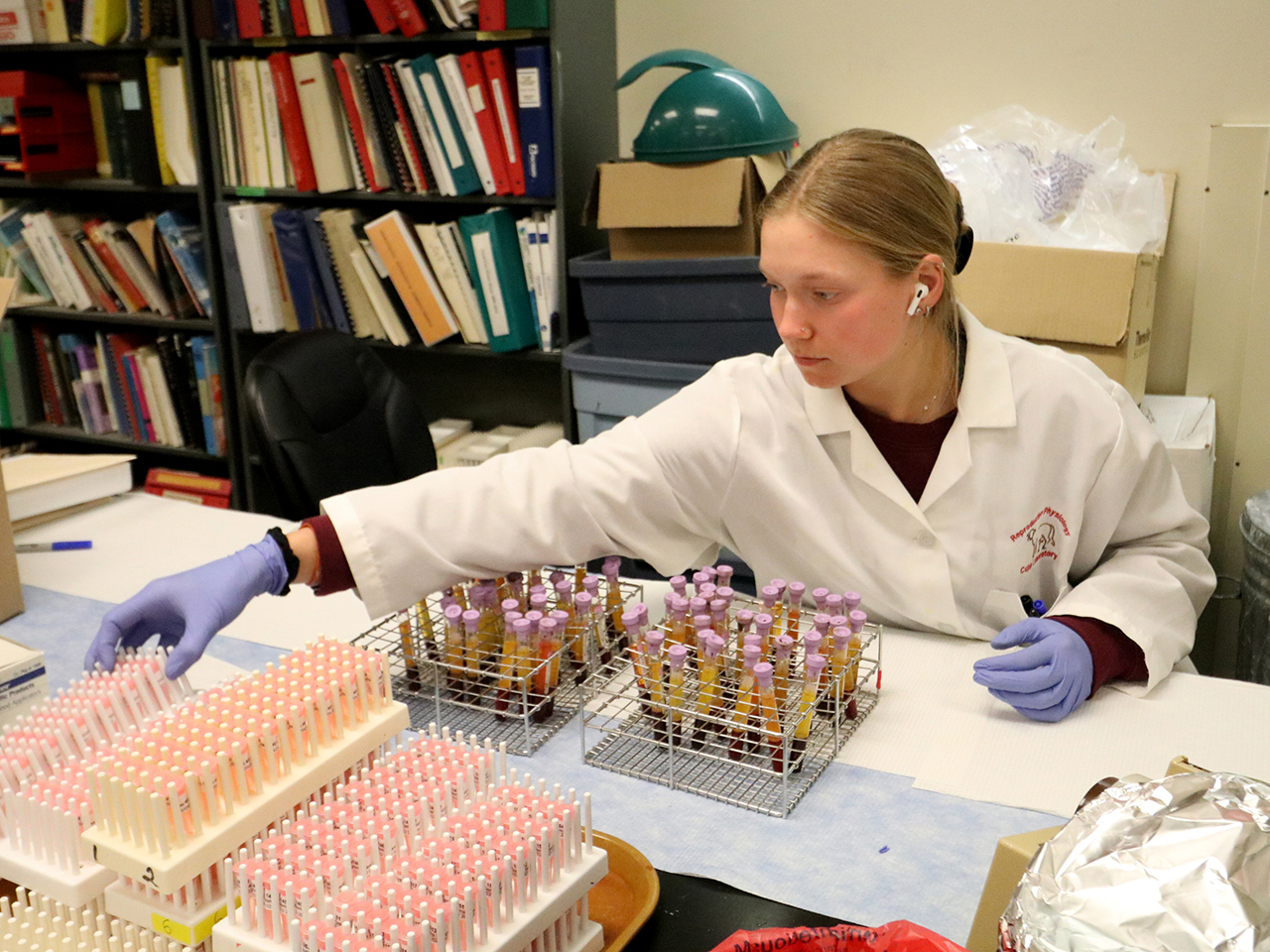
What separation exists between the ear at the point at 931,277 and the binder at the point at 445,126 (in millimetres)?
1514

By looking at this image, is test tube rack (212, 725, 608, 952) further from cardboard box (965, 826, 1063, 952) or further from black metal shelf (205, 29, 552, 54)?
black metal shelf (205, 29, 552, 54)

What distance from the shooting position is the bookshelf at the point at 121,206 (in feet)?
9.53

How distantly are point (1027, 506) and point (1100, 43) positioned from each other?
1.31 metres

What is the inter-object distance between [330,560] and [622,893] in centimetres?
60

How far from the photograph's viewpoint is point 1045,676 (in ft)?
3.76

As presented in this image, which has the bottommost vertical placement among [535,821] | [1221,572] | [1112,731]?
[1221,572]

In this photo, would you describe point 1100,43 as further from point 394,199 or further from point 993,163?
point 394,199

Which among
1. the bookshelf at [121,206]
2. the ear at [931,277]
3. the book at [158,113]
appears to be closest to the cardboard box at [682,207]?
the ear at [931,277]

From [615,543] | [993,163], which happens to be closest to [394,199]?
[993,163]

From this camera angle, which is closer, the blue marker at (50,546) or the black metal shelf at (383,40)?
the blue marker at (50,546)

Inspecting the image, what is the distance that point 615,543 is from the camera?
56.5 inches

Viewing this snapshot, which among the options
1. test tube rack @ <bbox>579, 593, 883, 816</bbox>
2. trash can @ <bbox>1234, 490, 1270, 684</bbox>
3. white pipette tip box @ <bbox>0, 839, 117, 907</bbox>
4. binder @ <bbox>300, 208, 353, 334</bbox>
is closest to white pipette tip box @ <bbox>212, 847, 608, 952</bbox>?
white pipette tip box @ <bbox>0, 839, 117, 907</bbox>

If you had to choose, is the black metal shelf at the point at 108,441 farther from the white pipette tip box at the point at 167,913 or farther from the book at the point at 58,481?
the white pipette tip box at the point at 167,913

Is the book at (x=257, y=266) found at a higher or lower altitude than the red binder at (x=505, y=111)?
lower
